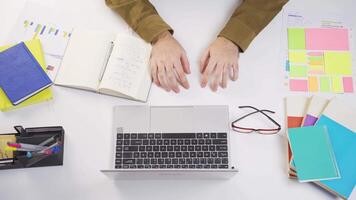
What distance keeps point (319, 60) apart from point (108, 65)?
0.62 m

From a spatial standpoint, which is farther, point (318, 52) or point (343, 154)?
point (318, 52)

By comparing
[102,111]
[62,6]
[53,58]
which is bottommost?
[102,111]

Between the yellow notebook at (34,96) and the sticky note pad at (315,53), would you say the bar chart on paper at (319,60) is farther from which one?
the yellow notebook at (34,96)

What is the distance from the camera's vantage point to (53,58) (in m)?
0.98

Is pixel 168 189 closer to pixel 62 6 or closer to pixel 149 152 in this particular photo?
pixel 149 152

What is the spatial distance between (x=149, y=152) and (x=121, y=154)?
0.07m

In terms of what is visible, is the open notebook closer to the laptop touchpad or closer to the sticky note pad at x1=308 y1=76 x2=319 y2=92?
the laptop touchpad

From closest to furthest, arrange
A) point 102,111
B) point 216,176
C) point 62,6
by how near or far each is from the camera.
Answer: point 216,176
point 102,111
point 62,6

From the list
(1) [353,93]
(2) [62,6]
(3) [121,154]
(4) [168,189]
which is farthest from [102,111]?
(1) [353,93]

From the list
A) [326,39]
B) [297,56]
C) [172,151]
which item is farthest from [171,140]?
[326,39]

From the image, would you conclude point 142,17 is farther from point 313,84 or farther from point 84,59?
point 313,84

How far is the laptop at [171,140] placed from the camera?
2.78 ft

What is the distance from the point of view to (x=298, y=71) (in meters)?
0.96

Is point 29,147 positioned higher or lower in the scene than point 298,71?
lower
